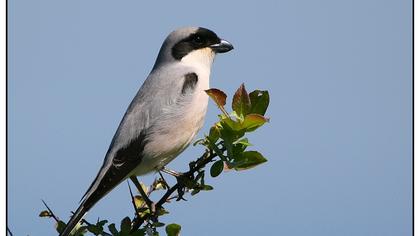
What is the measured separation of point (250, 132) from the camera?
6.57 feet

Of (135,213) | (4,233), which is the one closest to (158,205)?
(135,213)

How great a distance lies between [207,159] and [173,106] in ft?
4.21

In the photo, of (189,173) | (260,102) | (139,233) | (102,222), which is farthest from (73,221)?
(260,102)

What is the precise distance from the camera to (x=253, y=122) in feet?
6.37

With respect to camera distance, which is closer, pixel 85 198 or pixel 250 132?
pixel 250 132

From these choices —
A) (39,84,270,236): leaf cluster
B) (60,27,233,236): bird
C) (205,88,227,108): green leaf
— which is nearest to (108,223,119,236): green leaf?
(39,84,270,236): leaf cluster

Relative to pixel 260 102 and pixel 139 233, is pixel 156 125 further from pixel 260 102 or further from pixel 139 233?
pixel 260 102

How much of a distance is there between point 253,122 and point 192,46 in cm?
190

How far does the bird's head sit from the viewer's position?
12.3ft

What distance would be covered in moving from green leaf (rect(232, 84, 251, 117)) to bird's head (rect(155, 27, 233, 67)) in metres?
1.77

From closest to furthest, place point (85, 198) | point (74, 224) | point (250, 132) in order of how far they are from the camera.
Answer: point (250, 132) → point (74, 224) → point (85, 198)

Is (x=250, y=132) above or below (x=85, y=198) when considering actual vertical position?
above

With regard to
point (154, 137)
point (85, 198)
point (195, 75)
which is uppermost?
point (195, 75)

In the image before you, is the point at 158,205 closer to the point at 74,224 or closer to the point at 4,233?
the point at 74,224
